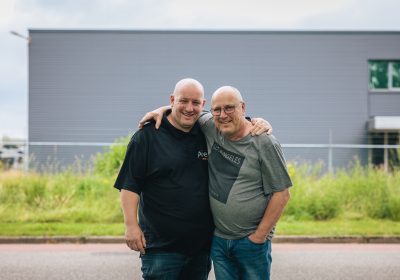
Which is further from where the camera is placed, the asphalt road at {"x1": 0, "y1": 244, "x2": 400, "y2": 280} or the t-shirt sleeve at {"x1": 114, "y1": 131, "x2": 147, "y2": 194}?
the asphalt road at {"x1": 0, "y1": 244, "x2": 400, "y2": 280}

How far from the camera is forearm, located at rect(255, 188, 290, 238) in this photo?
3.65 metres

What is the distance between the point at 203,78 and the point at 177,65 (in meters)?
1.42

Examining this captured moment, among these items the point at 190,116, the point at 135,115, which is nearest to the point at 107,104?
the point at 135,115

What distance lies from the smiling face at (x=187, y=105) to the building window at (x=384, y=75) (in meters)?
24.9

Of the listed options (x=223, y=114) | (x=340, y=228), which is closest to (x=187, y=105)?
(x=223, y=114)

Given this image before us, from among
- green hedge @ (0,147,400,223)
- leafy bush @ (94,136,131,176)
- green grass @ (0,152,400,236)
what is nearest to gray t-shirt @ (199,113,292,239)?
green grass @ (0,152,400,236)

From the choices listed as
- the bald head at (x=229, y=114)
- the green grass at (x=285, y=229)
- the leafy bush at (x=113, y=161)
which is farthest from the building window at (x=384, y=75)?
the bald head at (x=229, y=114)

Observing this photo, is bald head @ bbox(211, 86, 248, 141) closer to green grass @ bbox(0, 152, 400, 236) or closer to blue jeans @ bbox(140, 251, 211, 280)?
blue jeans @ bbox(140, 251, 211, 280)

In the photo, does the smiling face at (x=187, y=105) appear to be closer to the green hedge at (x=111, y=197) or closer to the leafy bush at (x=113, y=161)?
the green hedge at (x=111, y=197)

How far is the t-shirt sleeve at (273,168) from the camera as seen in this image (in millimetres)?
3613

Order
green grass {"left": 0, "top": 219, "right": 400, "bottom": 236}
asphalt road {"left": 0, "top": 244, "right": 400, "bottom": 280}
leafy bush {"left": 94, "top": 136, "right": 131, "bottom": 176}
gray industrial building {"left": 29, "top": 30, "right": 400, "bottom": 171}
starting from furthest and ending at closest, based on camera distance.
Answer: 1. gray industrial building {"left": 29, "top": 30, "right": 400, "bottom": 171}
2. leafy bush {"left": 94, "top": 136, "right": 131, "bottom": 176}
3. green grass {"left": 0, "top": 219, "right": 400, "bottom": 236}
4. asphalt road {"left": 0, "top": 244, "right": 400, "bottom": 280}

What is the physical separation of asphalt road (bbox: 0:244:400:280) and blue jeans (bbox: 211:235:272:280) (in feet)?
11.5

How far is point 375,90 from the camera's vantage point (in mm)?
27156

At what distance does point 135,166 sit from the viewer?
368 cm
